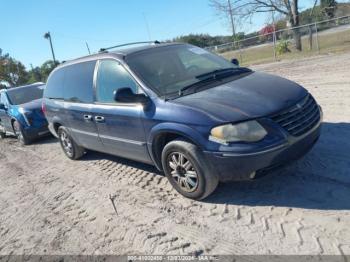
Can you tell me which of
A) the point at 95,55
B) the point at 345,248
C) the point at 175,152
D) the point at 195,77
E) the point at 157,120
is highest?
the point at 95,55

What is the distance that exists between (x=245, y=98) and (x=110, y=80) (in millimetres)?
2194

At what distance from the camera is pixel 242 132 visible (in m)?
3.91

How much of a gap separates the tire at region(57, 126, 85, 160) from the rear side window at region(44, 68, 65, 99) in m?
0.68

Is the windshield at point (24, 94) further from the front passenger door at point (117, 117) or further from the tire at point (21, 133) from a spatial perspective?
the front passenger door at point (117, 117)

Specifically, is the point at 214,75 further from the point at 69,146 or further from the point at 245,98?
the point at 69,146

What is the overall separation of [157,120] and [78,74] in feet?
8.22

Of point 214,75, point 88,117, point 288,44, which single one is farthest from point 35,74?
point 214,75

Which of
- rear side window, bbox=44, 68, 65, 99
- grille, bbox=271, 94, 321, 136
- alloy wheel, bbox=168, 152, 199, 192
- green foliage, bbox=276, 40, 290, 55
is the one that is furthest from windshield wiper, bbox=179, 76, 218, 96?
green foliage, bbox=276, 40, 290, 55

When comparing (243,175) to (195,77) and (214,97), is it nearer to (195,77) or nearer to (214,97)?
(214,97)

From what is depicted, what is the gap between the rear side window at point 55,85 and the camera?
7156mm

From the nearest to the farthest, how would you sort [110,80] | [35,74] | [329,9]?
[110,80]
[329,9]
[35,74]

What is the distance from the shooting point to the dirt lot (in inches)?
140

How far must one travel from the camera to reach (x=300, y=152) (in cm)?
422

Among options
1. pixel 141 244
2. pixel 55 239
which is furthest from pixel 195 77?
pixel 55 239
